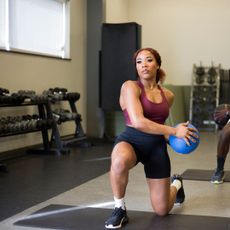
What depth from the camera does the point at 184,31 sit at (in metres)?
8.80

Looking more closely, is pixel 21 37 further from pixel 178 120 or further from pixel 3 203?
pixel 178 120

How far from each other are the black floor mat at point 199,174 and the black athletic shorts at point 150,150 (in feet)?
4.58

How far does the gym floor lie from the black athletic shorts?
37 cm

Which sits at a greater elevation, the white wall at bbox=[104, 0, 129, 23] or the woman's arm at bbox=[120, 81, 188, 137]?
the white wall at bbox=[104, 0, 129, 23]

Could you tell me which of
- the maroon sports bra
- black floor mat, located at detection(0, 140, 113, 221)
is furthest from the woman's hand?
black floor mat, located at detection(0, 140, 113, 221)

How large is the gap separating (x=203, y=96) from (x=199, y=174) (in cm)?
462

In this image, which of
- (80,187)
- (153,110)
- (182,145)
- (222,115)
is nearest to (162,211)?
(182,145)

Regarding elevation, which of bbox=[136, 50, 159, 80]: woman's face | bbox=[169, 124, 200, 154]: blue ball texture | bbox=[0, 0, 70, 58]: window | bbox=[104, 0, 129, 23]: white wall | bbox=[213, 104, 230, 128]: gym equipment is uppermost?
bbox=[104, 0, 129, 23]: white wall

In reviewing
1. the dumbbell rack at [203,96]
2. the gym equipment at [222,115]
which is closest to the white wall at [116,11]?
the dumbbell rack at [203,96]

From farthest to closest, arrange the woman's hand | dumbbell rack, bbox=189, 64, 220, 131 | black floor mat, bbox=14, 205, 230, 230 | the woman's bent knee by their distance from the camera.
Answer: dumbbell rack, bbox=189, 64, 220, 131
the woman's bent knee
black floor mat, bbox=14, 205, 230, 230
the woman's hand

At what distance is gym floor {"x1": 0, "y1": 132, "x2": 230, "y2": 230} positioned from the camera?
9.90 feet

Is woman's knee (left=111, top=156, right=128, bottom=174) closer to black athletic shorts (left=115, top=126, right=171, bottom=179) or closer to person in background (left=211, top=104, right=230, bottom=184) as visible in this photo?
black athletic shorts (left=115, top=126, right=171, bottom=179)

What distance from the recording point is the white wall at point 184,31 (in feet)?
28.3

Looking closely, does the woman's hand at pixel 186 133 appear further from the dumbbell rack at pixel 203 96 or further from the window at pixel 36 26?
the dumbbell rack at pixel 203 96
